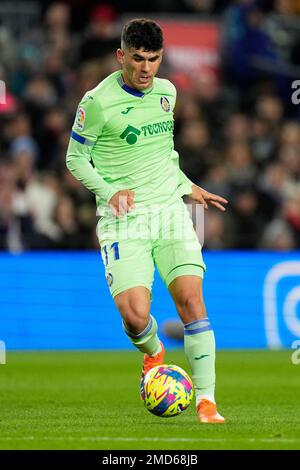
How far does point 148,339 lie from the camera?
10016 millimetres

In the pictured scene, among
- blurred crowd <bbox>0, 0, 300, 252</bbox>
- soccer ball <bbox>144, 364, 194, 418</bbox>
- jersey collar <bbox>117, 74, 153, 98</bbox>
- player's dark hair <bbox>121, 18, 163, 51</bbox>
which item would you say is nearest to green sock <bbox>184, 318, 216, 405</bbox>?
soccer ball <bbox>144, 364, 194, 418</bbox>

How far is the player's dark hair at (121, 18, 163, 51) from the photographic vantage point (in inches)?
366

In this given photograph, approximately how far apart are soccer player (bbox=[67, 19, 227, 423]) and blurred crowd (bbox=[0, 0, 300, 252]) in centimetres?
811

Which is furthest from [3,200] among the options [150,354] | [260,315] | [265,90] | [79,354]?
[150,354]

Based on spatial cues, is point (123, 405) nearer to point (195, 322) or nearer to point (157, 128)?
point (195, 322)

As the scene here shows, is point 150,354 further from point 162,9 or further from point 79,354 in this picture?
point 162,9

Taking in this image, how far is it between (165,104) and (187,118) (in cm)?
1003

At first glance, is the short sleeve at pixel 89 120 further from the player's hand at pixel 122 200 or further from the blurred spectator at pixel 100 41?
the blurred spectator at pixel 100 41

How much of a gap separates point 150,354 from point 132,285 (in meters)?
1.09

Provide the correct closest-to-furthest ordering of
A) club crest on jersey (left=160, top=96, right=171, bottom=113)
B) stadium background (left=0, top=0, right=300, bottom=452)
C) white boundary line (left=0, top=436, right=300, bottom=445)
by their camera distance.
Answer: white boundary line (left=0, top=436, right=300, bottom=445) < club crest on jersey (left=160, top=96, right=171, bottom=113) < stadium background (left=0, top=0, right=300, bottom=452)

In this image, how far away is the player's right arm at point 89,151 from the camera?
943cm

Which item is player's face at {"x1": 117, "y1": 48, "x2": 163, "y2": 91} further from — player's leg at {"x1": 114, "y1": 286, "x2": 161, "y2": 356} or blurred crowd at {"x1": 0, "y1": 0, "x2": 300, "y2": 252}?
blurred crowd at {"x1": 0, "y1": 0, "x2": 300, "y2": 252}

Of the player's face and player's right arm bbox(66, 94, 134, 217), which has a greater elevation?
the player's face

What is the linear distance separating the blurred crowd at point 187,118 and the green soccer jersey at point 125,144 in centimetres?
808
